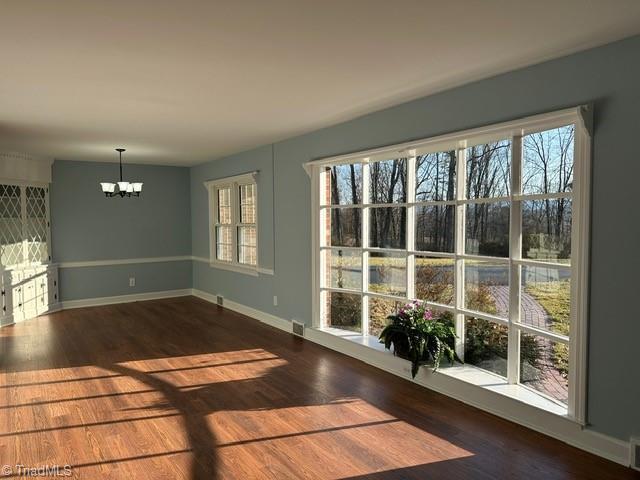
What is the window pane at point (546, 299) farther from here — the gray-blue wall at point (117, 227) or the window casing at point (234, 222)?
the gray-blue wall at point (117, 227)

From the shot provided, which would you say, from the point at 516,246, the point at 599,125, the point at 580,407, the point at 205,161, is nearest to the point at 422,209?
the point at 516,246

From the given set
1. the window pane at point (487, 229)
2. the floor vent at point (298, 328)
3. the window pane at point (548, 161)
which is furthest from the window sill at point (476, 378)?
the window pane at point (548, 161)

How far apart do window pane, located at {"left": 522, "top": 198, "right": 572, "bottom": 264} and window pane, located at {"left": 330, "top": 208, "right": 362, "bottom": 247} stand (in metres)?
1.92

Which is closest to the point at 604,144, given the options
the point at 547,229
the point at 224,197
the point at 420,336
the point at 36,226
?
the point at 547,229

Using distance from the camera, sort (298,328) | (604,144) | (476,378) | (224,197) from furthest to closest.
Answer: (224,197), (298,328), (476,378), (604,144)

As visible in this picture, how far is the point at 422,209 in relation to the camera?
4309 mm

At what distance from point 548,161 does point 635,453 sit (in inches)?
72.6

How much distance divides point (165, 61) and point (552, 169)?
2.64 meters

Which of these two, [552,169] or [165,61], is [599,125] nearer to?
[552,169]

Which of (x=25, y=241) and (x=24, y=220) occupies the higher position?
(x=24, y=220)

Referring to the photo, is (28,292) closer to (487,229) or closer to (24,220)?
(24,220)

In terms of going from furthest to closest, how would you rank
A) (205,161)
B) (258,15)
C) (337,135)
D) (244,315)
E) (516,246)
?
(205,161) → (244,315) → (337,135) → (516,246) → (258,15)

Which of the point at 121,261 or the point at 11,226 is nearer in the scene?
the point at 11,226

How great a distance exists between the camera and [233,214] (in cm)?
744
